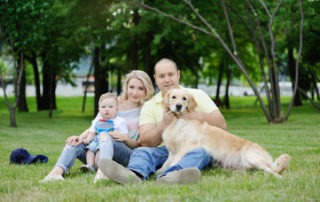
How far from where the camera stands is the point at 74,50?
22.5m

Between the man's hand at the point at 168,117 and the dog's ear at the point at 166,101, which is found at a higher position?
the dog's ear at the point at 166,101

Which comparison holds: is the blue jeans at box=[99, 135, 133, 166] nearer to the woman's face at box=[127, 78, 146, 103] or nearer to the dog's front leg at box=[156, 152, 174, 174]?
the dog's front leg at box=[156, 152, 174, 174]

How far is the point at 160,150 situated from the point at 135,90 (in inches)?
35.7

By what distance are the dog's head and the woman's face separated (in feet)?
2.08

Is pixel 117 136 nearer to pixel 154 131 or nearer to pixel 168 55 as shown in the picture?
pixel 154 131

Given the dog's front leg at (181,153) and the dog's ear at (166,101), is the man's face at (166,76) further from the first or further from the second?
the dog's front leg at (181,153)

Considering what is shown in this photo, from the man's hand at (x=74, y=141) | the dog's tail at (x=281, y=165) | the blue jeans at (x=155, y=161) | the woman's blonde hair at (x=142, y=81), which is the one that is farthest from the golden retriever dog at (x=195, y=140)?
the man's hand at (x=74, y=141)

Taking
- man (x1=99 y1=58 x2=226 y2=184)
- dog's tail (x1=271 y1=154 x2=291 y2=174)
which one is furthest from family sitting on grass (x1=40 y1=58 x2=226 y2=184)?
dog's tail (x1=271 y1=154 x2=291 y2=174)

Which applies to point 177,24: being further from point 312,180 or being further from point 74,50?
point 312,180

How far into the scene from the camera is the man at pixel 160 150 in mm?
5160

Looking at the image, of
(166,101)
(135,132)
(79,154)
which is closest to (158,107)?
(166,101)

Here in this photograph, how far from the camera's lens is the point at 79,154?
6.29 metres

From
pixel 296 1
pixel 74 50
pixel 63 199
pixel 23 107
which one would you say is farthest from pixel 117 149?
pixel 23 107

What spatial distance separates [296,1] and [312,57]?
8456 mm
